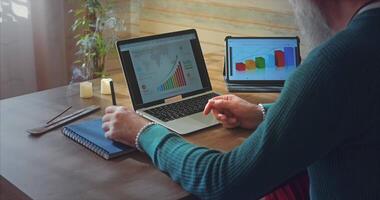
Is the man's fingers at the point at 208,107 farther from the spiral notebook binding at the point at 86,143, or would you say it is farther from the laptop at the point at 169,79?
the spiral notebook binding at the point at 86,143

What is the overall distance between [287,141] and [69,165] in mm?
586

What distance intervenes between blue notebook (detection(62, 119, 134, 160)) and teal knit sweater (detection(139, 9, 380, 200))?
0.36 meters

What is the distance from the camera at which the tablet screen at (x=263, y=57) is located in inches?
81.6

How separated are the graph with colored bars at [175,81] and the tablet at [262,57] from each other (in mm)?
310

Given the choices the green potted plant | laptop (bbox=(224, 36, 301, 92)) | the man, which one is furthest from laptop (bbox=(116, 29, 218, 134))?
the man

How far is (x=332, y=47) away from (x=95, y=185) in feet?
2.02

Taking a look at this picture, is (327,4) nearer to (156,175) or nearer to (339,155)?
(339,155)

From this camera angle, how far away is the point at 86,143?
1.44 meters

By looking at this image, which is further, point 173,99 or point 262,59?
point 262,59

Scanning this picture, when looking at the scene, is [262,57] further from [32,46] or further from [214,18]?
[32,46]

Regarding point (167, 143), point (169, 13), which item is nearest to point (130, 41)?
point (167, 143)

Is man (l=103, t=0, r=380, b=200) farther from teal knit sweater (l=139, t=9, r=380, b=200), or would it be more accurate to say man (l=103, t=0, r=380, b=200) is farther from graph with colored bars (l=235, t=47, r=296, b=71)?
graph with colored bars (l=235, t=47, r=296, b=71)

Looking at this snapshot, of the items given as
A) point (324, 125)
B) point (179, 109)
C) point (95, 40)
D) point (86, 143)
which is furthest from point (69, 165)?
point (95, 40)

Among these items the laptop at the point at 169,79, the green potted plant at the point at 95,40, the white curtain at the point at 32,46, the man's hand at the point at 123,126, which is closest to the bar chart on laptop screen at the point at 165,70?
the laptop at the point at 169,79
